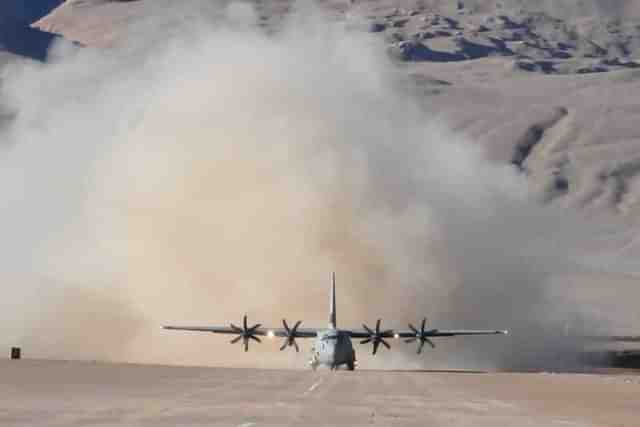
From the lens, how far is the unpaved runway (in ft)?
129

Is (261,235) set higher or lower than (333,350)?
higher

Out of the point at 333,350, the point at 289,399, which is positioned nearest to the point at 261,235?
the point at 333,350

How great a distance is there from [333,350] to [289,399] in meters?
33.8

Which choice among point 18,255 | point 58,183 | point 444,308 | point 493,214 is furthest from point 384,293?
point 58,183

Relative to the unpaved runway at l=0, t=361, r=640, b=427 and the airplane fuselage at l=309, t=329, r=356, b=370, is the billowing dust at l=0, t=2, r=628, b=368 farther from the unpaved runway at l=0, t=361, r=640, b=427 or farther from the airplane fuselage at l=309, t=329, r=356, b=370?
the unpaved runway at l=0, t=361, r=640, b=427

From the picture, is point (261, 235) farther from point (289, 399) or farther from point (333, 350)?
point (289, 399)

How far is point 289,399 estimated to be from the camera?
1964 inches

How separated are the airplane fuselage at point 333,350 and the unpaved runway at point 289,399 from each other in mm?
5385

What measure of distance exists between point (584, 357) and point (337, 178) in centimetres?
2620

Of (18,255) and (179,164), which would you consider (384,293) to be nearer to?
(179,164)

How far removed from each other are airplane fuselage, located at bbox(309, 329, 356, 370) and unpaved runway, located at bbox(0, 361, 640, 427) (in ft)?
17.7

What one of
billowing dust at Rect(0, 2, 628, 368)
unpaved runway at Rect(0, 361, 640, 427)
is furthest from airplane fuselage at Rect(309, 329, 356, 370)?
billowing dust at Rect(0, 2, 628, 368)

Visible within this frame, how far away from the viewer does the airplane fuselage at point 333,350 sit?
83.8m

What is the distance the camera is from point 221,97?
138500 millimetres
